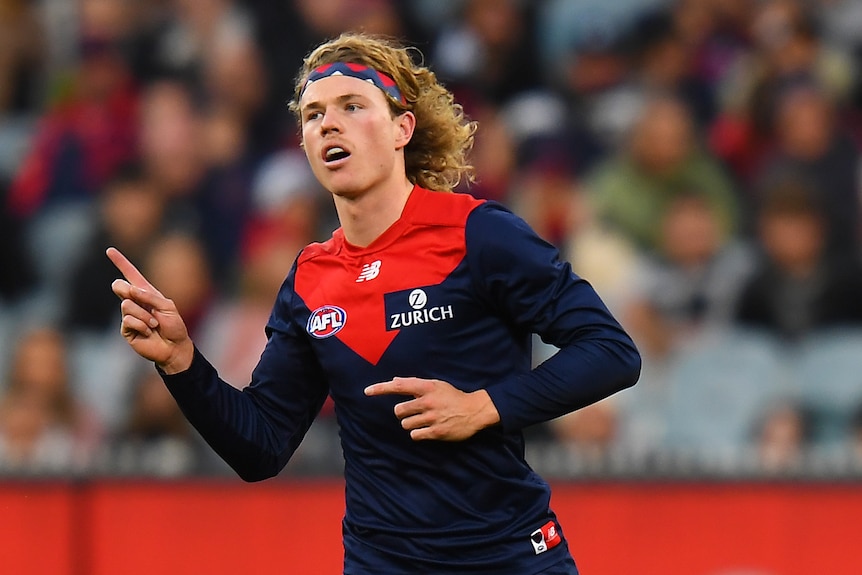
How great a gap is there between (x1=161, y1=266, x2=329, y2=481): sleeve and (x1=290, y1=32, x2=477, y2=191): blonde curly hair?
0.51 m

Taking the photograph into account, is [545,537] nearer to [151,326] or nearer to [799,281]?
[151,326]

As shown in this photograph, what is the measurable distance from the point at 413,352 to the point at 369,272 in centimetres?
28

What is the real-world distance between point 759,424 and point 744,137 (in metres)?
1.90

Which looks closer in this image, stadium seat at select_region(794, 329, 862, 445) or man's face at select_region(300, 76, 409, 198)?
man's face at select_region(300, 76, 409, 198)

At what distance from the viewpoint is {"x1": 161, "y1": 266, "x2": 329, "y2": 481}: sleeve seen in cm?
381

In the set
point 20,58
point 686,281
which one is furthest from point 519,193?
point 20,58

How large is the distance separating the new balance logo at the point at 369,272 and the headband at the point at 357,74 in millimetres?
470

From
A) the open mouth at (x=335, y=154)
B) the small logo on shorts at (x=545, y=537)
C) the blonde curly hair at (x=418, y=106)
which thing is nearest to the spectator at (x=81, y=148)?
the blonde curly hair at (x=418, y=106)

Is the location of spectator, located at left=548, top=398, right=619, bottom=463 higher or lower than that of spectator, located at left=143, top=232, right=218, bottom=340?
lower

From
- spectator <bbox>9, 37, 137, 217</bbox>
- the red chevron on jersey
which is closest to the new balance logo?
the red chevron on jersey

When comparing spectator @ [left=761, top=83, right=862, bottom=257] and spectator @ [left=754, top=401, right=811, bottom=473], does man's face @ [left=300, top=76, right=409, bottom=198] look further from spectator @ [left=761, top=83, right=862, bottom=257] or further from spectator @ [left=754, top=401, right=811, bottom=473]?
spectator @ [left=761, top=83, right=862, bottom=257]

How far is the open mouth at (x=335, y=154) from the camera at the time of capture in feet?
12.5

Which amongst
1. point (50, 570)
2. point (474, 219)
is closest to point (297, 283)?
point (474, 219)

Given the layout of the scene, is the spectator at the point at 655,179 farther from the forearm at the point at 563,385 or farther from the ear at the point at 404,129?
the forearm at the point at 563,385
